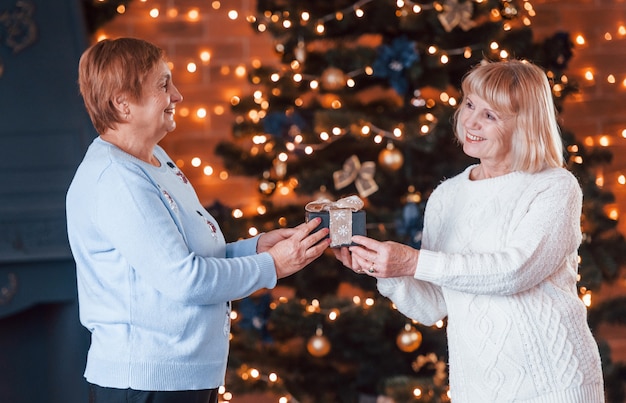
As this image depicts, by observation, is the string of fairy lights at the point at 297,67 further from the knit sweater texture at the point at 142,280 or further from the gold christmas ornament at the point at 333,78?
the knit sweater texture at the point at 142,280

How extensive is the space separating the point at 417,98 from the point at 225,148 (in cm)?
80

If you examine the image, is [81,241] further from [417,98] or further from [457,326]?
[417,98]

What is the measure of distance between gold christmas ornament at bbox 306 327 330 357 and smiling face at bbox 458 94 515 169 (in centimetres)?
128

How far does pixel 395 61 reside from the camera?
3.00 metres

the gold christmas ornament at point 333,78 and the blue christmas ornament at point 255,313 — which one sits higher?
the gold christmas ornament at point 333,78

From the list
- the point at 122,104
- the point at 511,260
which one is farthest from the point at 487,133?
the point at 122,104

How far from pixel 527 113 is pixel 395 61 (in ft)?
3.53

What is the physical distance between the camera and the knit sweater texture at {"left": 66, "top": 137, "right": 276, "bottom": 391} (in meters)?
1.78

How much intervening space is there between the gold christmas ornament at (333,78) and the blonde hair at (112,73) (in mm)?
1229

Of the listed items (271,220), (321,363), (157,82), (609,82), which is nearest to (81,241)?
(157,82)

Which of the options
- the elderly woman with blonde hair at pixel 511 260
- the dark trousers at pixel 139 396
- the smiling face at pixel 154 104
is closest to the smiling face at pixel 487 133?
the elderly woman with blonde hair at pixel 511 260

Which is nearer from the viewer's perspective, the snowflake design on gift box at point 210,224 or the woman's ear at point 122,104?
the woman's ear at point 122,104

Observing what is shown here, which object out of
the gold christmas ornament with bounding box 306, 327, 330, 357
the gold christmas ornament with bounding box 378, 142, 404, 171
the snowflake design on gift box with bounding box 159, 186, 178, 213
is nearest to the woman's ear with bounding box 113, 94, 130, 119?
the snowflake design on gift box with bounding box 159, 186, 178, 213

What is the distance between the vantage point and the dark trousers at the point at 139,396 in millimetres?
1812
